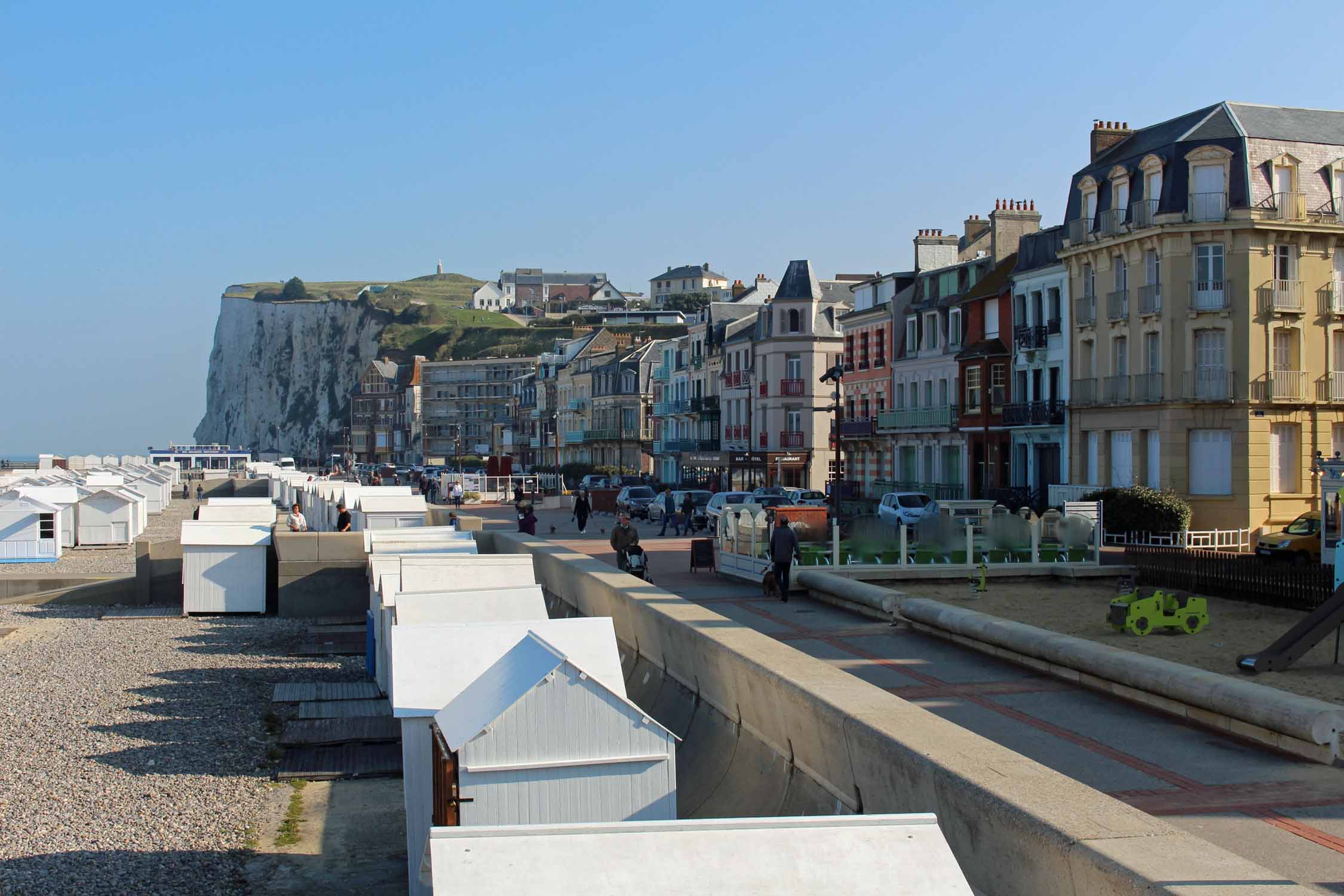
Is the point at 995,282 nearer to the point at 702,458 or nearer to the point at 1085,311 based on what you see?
the point at 1085,311

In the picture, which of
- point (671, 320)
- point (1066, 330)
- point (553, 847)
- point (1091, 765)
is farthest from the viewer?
point (671, 320)

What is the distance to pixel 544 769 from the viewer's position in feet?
25.0

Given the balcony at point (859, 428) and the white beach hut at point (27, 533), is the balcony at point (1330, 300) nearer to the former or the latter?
the balcony at point (859, 428)

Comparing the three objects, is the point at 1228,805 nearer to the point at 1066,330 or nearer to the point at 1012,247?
the point at 1066,330

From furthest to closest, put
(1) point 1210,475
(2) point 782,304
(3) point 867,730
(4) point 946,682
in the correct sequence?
(2) point 782,304
(1) point 1210,475
(4) point 946,682
(3) point 867,730

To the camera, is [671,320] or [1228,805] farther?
[671,320]

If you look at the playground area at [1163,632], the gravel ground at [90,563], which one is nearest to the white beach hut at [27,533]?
the gravel ground at [90,563]

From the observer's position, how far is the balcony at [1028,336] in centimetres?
4381

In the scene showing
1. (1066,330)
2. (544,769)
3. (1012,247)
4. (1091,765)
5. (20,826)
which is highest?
(1012,247)

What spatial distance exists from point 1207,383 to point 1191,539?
14.8 ft

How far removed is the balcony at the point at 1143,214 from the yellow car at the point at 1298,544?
982cm

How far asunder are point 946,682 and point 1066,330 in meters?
29.6

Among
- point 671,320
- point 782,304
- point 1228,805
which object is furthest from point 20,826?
point 671,320

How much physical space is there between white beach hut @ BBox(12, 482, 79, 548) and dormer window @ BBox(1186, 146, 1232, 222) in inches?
1483
